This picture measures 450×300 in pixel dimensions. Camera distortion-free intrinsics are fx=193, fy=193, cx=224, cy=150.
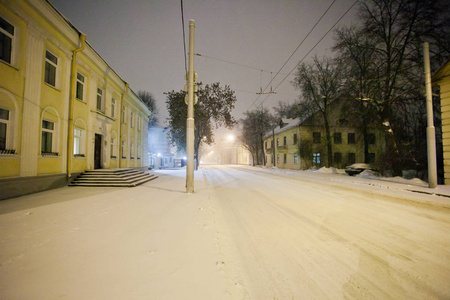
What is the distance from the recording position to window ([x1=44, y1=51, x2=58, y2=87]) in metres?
8.52

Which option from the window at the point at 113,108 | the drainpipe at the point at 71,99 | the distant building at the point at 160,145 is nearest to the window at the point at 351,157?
the window at the point at 113,108

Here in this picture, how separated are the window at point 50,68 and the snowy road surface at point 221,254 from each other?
631 cm

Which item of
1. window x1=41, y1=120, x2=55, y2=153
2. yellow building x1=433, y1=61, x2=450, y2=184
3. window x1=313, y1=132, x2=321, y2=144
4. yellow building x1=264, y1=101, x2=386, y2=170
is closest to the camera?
window x1=41, y1=120, x2=55, y2=153

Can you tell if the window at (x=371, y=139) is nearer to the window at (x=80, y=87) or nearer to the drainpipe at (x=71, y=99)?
the window at (x=80, y=87)

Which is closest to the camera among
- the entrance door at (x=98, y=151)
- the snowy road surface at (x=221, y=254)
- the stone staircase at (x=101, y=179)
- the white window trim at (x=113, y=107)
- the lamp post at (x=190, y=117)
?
the snowy road surface at (x=221, y=254)

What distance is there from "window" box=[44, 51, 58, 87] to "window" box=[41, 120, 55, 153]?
187cm

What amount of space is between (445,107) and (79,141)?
67.4 feet

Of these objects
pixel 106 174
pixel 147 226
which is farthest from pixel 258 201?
pixel 106 174

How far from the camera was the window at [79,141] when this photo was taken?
34.6ft

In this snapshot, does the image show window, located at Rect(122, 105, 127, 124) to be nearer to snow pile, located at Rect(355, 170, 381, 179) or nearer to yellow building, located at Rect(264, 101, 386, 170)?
snow pile, located at Rect(355, 170, 381, 179)

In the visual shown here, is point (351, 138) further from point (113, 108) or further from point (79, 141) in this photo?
point (79, 141)

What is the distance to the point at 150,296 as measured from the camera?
1.90 metres

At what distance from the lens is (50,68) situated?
876 cm

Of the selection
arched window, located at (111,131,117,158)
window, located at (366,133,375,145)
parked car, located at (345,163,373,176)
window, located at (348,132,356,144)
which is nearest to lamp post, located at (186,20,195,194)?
arched window, located at (111,131,117,158)
